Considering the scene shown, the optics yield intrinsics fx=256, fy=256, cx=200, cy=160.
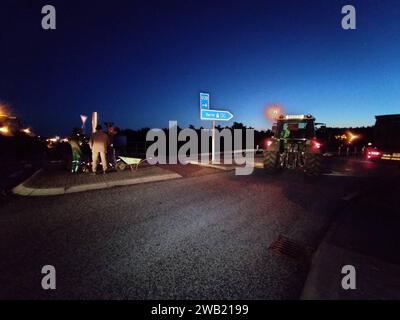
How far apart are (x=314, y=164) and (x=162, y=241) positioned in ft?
29.2

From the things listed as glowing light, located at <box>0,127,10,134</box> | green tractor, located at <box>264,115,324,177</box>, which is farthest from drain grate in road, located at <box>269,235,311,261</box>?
glowing light, located at <box>0,127,10,134</box>

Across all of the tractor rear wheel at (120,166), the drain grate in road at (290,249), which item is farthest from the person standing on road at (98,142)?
Result: the drain grate in road at (290,249)

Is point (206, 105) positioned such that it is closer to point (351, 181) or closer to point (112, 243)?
point (351, 181)

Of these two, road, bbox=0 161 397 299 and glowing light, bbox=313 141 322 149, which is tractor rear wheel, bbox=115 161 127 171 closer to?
road, bbox=0 161 397 299

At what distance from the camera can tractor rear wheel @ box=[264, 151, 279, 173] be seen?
12.1 meters

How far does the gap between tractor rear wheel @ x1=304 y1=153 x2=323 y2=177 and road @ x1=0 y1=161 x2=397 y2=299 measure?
3131 mm

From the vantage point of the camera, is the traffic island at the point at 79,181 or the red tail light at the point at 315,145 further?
the red tail light at the point at 315,145

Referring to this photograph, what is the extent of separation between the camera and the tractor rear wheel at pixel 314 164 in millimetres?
11188

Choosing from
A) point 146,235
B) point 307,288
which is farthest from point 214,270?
point 146,235

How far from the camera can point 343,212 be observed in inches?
240

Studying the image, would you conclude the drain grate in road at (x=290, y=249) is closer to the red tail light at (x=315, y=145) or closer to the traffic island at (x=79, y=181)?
the traffic island at (x=79, y=181)

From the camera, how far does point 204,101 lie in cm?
1364

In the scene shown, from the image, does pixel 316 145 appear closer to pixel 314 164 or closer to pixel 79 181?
pixel 314 164

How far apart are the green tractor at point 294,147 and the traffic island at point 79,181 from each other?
4685 millimetres
